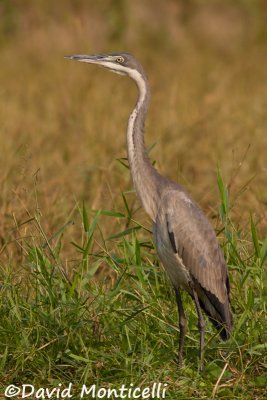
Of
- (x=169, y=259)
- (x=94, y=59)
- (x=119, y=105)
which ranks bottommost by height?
(x=119, y=105)

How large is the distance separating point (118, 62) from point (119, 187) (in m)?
2.01

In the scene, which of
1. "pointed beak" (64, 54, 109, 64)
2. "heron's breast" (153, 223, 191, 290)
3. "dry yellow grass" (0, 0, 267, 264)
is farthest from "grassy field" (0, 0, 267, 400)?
"pointed beak" (64, 54, 109, 64)

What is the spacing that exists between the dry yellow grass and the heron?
49 centimetres

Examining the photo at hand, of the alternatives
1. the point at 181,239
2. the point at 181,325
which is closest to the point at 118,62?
the point at 181,239

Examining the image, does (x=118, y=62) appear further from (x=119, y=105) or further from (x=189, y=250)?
(x=119, y=105)

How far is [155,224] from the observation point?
175 inches

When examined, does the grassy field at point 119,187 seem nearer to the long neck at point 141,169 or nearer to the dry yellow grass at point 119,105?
the dry yellow grass at point 119,105

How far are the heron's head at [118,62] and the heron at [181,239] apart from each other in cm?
17

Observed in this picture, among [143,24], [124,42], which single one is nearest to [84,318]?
[124,42]

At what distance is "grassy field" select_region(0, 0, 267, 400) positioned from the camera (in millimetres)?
4160

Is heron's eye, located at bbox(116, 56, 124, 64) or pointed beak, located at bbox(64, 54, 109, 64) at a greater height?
heron's eye, located at bbox(116, 56, 124, 64)

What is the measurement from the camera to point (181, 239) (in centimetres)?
440

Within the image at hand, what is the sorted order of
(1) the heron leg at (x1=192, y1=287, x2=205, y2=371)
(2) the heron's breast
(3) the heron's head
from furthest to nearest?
(3) the heron's head < (2) the heron's breast < (1) the heron leg at (x1=192, y1=287, x2=205, y2=371)

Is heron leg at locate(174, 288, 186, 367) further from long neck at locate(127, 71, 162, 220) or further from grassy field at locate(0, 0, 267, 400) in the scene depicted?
long neck at locate(127, 71, 162, 220)
